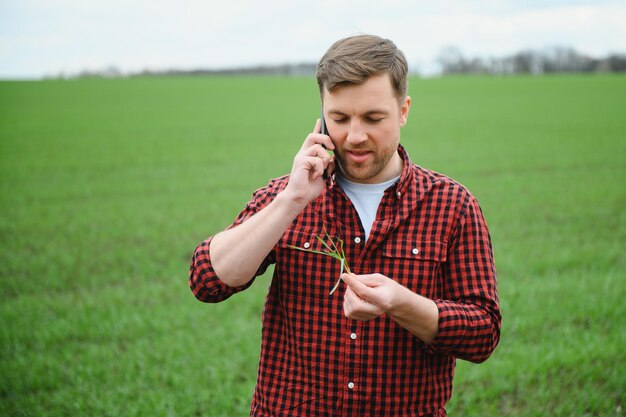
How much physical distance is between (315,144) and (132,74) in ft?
345

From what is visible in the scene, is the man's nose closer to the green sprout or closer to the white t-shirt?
the white t-shirt

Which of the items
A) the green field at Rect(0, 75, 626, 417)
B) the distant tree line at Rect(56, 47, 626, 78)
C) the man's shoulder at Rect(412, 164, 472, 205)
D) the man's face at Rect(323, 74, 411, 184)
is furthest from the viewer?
the distant tree line at Rect(56, 47, 626, 78)

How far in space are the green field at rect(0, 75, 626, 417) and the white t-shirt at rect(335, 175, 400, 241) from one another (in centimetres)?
286

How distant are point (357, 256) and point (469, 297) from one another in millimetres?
426

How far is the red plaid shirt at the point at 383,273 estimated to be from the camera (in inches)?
92.7

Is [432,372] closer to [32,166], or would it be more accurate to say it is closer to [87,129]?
[32,166]

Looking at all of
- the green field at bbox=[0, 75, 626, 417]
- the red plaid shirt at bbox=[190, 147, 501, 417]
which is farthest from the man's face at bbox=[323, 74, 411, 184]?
the green field at bbox=[0, 75, 626, 417]

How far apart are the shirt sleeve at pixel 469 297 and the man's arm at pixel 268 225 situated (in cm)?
56

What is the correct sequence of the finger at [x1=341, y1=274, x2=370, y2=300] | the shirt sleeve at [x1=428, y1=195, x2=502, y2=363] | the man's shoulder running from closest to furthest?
1. the finger at [x1=341, y1=274, x2=370, y2=300]
2. the shirt sleeve at [x1=428, y1=195, x2=502, y2=363]
3. the man's shoulder

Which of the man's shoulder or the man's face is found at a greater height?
the man's face

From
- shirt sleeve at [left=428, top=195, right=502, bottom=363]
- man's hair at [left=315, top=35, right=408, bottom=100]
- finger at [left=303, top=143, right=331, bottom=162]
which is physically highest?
man's hair at [left=315, top=35, right=408, bottom=100]

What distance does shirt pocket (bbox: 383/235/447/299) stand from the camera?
7.73 ft

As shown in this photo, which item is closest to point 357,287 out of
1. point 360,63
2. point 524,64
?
point 360,63

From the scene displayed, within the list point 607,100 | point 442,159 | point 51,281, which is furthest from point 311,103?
point 51,281
